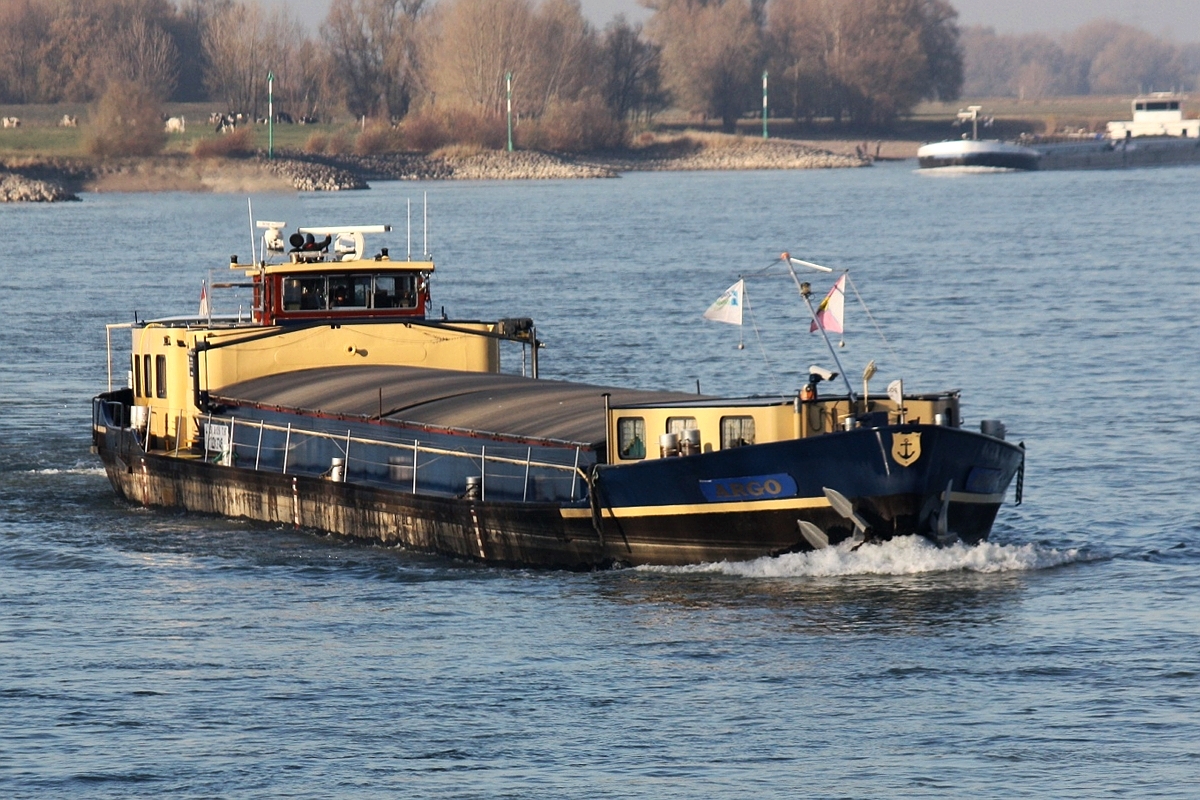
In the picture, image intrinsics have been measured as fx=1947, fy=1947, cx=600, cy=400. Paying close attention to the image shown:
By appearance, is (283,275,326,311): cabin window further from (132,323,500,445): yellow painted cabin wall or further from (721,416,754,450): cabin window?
(721,416,754,450): cabin window

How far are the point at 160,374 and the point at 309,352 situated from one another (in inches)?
140

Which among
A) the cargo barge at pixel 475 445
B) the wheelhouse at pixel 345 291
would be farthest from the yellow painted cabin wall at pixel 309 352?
the wheelhouse at pixel 345 291

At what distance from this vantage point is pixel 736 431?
1216 inches

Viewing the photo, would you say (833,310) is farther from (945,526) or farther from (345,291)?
(345,291)

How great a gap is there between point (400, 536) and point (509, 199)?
129971mm

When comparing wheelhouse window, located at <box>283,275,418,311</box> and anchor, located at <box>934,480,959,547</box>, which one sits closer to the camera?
anchor, located at <box>934,480,959,547</box>

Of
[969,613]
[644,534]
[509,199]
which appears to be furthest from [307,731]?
[509,199]

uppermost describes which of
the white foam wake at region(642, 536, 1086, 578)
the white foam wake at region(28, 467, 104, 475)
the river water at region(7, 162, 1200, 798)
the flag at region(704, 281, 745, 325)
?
the flag at region(704, 281, 745, 325)

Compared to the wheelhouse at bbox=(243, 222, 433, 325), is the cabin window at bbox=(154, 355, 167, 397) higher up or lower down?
lower down

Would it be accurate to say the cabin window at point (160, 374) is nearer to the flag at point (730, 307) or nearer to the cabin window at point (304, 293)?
the cabin window at point (304, 293)

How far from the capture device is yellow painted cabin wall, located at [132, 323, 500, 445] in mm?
41188

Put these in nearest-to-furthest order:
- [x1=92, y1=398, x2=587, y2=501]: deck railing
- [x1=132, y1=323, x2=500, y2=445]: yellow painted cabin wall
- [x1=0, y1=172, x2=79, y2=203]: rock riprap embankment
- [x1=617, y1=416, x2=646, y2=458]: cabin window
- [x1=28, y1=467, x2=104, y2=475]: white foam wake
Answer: [x1=617, y1=416, x2=646, y2=458]: cabin window → [x1=92, y1=398, x2=587, y2=501]: deck railing → [x1=132, y1=323, x2=500, y2=445]: yellow painted cabin wall → [x1=28, y1=467, x2=104, y2=475]: white foam wake → [x1=0, y1=172, x2=79, y2=203]: rock riprap embankment

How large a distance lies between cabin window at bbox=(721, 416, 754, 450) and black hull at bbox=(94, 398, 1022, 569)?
94 centimetres

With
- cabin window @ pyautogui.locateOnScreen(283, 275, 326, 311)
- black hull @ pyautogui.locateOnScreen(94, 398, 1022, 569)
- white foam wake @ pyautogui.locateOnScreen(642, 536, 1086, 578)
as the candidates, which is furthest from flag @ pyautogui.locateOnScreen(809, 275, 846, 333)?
cabin window @ pyautogui.locateOnScreen(283, 275, 326, 311)
